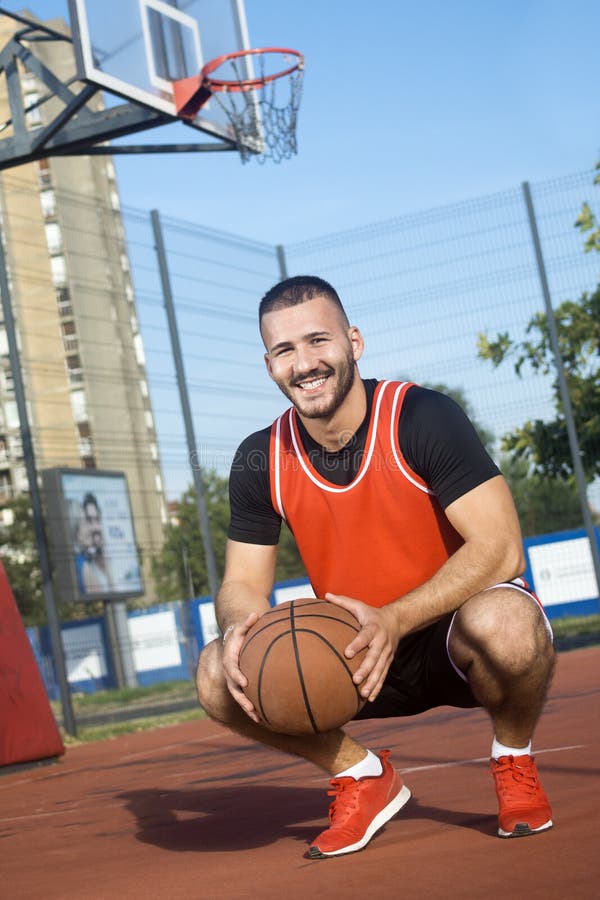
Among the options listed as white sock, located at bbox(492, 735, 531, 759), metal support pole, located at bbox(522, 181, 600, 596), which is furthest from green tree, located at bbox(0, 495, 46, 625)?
white sock, located at bbox(492, 735, 531, 759)

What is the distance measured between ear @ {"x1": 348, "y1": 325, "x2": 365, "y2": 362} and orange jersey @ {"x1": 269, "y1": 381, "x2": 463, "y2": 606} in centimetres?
16

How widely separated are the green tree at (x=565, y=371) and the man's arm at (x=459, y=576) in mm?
10180

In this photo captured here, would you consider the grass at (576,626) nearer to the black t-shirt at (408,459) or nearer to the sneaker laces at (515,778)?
the black t-shirt at (408,459)

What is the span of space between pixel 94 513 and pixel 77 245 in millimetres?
3642

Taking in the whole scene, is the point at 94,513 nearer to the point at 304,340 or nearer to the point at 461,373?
the point at 461,373

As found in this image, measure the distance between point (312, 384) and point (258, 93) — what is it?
721 cm

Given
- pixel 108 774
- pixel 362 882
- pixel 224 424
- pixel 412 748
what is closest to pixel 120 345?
pixel 224 424

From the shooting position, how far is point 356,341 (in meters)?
3.54

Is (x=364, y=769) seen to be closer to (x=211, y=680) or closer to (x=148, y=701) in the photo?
(x=211, y=680)

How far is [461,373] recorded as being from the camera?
13.2 meters

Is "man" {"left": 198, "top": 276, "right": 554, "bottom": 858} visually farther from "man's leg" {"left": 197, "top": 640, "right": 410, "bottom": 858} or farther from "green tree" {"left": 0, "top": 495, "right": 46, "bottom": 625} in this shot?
"green tree" {"left": 0, "top": 495, "right": 46, "bottom": 625}

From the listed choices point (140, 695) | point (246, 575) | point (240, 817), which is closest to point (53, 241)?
point (140, 695)

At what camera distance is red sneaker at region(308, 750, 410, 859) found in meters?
3.01

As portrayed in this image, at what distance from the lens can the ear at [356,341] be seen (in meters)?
3.50
